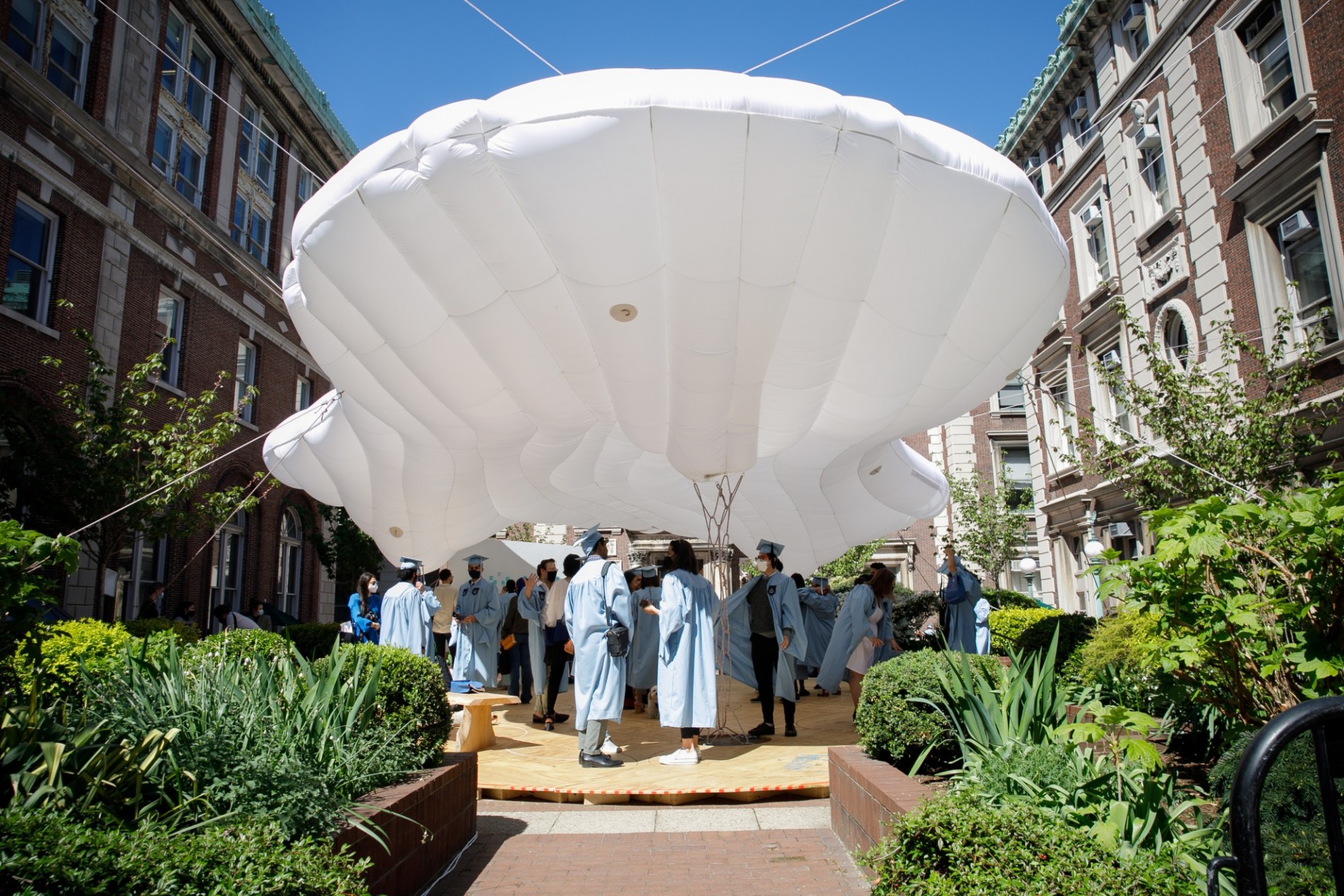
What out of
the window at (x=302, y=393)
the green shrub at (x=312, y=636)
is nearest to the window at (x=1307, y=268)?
the green shrub at (x=312, y=636)

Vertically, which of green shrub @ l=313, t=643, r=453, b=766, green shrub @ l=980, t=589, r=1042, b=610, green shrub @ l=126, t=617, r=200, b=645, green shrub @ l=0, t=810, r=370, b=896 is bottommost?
green shrub @ l=0, t=810, r=370, b=896

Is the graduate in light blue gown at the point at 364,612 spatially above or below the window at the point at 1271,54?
below

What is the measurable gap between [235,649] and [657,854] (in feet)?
→ 9.69

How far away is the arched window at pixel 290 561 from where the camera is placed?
2691 centimetres

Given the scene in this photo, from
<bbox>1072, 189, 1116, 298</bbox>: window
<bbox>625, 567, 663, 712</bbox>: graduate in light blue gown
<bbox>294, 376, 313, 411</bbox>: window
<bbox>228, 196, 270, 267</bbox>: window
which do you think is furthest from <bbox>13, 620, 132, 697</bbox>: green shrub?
<bbox>1072, 189, 1116, 298</bbox>: window

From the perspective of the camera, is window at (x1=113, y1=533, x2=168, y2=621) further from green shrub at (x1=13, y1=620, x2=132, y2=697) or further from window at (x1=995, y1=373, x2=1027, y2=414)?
window at (x1=995, y1=373, x2=1027, y2=414)

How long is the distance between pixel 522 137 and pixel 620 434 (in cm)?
540

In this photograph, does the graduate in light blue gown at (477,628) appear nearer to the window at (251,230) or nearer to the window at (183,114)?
the window at (183,114)

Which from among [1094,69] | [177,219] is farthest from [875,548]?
[177,219]

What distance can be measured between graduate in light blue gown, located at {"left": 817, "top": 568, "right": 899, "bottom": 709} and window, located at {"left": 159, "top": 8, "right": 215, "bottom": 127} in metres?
19.8

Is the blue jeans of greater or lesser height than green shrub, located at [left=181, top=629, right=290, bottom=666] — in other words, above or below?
below

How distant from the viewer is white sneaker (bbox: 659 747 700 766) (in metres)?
7.59

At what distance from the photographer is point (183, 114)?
2219cm

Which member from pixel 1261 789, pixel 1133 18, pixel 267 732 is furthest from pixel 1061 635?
pixel 1133 18
